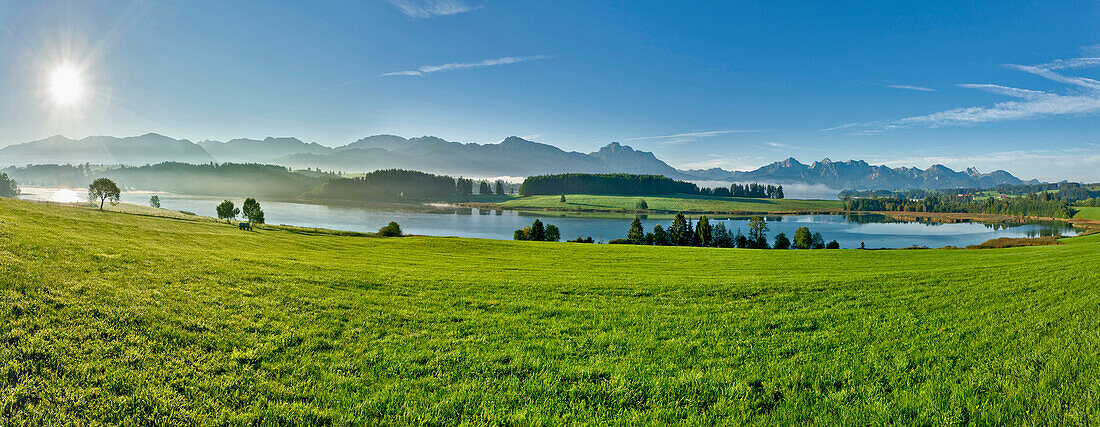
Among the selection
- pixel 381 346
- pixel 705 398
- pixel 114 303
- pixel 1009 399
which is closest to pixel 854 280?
pixel 1009 399

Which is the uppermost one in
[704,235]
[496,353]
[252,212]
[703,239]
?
[252,212]

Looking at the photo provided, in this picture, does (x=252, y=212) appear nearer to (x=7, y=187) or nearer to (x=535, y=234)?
(x=535, y=234)

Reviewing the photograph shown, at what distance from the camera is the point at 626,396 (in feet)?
20.8

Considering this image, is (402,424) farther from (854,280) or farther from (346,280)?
(854,280)

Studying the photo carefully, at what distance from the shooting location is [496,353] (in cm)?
802

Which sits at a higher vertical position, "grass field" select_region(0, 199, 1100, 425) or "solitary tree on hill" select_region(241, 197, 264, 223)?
"solitary tree on hill" select_region(241, 197, 264, 223)

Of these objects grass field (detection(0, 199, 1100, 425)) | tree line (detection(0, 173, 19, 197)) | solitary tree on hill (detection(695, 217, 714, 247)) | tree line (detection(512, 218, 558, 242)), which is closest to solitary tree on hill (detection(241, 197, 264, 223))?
tree line (detection(512, 218, 558, 242))

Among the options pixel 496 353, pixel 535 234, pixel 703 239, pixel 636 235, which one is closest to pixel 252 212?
pixel 535 234

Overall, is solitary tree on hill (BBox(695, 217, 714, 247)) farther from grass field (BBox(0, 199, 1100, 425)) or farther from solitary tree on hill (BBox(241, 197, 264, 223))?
solitary tree on hill (BBox(241, 197, 264, 223))

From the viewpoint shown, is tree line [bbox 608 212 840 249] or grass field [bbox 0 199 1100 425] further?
tree line [bbox 608 212 840 249]

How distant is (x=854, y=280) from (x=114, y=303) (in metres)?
24.0

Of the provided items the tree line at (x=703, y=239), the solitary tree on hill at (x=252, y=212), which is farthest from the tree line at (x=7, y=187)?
the tree line at (x=703, y=239)

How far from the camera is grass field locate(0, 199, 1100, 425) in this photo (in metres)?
5.70

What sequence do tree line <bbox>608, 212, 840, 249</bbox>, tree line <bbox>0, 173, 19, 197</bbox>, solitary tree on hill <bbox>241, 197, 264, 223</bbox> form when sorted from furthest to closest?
tree line <bbox>0, 173, 19, 197</bbox>, tree line <bbox>608, 212, 840, 249</bbox>, solitary tree on hill <bbox>241, 197, 264, 223</bbox>
